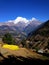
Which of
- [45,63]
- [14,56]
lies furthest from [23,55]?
[45,63]

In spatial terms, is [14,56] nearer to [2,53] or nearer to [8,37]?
[2,53]

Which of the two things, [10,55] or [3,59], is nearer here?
[3,59]

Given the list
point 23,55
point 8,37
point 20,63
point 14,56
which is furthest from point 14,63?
point 8,37

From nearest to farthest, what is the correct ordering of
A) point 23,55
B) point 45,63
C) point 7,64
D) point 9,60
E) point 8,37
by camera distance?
point 7,64 → point 9,60 → point 45,63 → point 23,55 → point 8,37

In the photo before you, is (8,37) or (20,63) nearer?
(20,63)

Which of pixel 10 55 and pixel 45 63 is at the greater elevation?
pixel 10 55

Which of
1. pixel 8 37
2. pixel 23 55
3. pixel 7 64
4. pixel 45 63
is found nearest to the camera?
pixel 7 64

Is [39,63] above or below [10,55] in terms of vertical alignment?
below

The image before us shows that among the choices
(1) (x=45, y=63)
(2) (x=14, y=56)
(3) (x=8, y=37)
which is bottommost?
(1) (x=45, y=63)

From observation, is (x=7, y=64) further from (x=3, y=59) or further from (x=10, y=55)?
(x=10, y=55)

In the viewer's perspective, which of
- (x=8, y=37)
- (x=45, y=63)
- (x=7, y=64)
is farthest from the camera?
(x=8, y=37)
